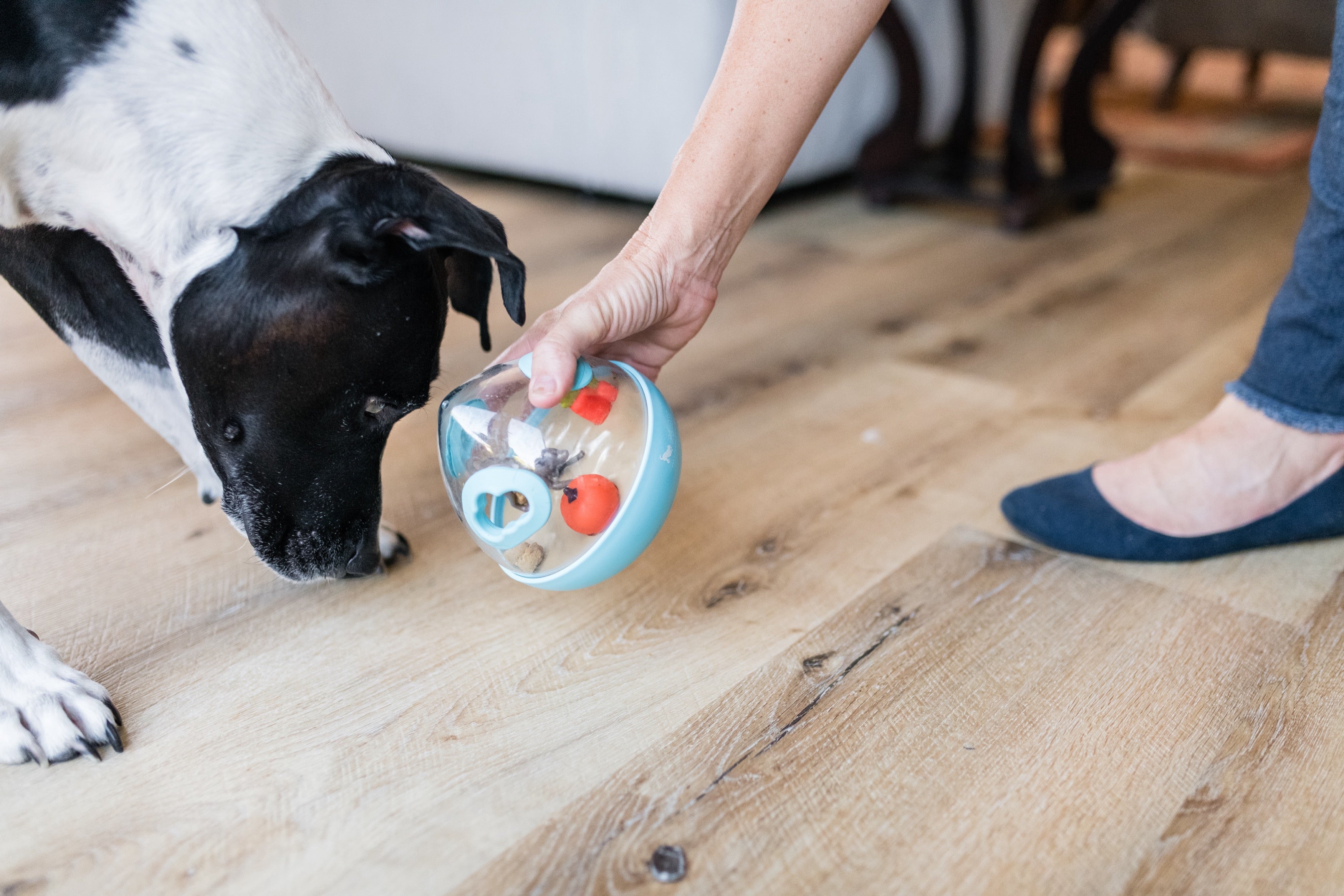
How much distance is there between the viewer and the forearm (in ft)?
3.19

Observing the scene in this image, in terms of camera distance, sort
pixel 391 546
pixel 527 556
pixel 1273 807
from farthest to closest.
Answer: pixel 391 546 < pixel 527 556 < pixel 1273 807

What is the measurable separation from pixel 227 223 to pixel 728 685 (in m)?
0.58

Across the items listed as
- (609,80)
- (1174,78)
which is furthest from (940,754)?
(1174,78)

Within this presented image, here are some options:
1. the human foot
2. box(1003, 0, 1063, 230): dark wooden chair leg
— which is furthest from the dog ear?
box(1003, 0, 1063, 230): dark wooden chair leg

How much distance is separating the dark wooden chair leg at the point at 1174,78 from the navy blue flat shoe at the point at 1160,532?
353 centimetres

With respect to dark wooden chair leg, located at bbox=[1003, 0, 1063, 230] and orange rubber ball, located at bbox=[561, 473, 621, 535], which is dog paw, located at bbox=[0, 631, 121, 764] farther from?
dark wooden chair leg, located at bbox=[1003, 0, 1063, 230]

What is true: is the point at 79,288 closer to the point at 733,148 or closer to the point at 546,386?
the point at 546,386

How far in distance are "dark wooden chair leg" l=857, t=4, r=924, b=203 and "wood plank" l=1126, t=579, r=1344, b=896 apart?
1.94 m

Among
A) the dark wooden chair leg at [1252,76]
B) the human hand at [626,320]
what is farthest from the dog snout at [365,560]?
the dark wooden chair leg at [1252,76]

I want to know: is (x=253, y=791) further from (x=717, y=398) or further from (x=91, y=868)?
(x=717, y=398)

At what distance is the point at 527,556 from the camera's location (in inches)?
34.3

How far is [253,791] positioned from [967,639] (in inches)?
25.5

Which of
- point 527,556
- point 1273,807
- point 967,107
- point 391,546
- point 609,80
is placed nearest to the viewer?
point 1273,807

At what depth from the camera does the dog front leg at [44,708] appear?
81 cm
